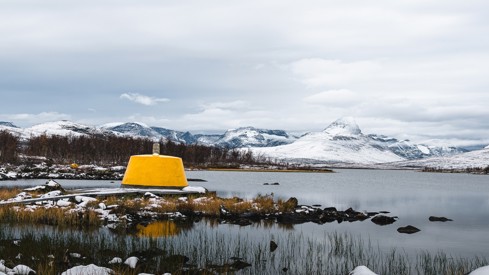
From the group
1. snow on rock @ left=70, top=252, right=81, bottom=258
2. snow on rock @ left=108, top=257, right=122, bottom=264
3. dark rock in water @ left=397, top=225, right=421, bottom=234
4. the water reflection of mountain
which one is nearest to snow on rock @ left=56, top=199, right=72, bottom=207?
the water reflection of mountain

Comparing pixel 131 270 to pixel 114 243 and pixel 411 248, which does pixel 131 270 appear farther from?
pixel 411 248

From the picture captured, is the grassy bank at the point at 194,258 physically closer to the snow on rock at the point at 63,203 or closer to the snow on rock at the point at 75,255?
the snow on rock at the point at 75,255

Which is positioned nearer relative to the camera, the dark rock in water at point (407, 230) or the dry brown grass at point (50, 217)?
the dry brown grass at point (50, 217)

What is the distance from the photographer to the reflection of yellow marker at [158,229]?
20.1 metres

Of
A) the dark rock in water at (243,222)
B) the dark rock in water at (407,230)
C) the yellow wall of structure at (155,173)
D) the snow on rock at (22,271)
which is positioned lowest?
the dark rock in water at (407,230)

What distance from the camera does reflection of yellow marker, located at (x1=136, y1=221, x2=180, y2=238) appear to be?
20061 millimetres

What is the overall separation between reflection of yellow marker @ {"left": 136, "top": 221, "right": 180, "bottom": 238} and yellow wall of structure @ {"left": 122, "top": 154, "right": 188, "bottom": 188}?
26.6 ft

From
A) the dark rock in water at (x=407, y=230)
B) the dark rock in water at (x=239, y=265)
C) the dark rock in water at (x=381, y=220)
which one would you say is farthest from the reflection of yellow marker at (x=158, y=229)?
the dark rock in water at (x=381, y=220)

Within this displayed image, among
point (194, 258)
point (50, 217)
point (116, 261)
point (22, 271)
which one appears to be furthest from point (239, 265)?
point (50, 217)

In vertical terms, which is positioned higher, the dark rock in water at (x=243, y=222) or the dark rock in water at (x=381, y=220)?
the dark rock in water at (x=243, y=222)

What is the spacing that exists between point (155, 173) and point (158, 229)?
10.7m

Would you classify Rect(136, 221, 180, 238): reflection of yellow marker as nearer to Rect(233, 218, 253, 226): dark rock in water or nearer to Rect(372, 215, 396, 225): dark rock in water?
Rect(233, 218, 253, 226): dark rock in water

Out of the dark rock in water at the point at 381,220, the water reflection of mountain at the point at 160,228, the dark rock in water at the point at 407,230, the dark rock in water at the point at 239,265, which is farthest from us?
the dark rock in water at the point at 381,220

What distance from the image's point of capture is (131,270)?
11.0 meters
